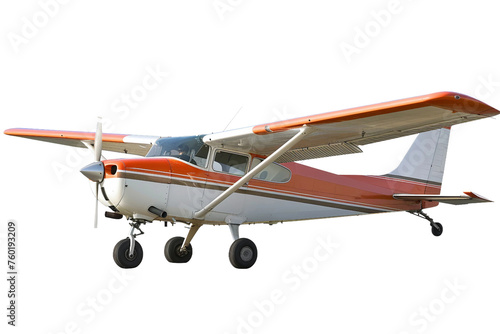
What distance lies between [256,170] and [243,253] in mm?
1425

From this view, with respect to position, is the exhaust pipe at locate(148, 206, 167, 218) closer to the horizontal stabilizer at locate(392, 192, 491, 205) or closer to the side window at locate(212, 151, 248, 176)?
the side window at locate(212, 151, 248, 176)

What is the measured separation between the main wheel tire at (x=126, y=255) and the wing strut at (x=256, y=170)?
105 cm

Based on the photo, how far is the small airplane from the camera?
8.11 m

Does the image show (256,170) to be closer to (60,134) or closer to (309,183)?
(309,183)

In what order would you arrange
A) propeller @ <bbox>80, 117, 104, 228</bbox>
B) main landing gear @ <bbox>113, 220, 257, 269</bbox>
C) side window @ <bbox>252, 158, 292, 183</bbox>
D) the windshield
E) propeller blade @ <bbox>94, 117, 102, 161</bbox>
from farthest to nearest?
side window @ <bbox>252, 158, 292, 183</bbox>, the windshield, main landing gear @ <bbox>113, 220, 257, 269</bbox>, propeller blade @ <bbox>94, 117, 102, 161</bbox>, propeller @ <bbox>80, 117, 104, 228</bbox>

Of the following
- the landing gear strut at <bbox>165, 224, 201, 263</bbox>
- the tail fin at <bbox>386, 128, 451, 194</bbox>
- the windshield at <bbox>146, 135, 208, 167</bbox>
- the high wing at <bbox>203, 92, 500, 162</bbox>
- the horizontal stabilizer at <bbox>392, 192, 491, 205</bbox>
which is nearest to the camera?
the high wing at <bbox>203, 92, 500, 162</bbox>

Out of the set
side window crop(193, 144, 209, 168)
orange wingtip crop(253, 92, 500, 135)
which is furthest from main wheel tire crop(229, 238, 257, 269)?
orange wingtip crop(253, 92, 500, 135)

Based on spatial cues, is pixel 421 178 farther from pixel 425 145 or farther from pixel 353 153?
pixel 353 153

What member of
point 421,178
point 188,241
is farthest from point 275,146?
point 421,178

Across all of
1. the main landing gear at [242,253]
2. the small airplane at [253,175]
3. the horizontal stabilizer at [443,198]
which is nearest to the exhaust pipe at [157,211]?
the small airplane at [253,175]

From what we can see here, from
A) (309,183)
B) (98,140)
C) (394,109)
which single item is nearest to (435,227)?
(309,183)

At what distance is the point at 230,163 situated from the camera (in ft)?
32.0

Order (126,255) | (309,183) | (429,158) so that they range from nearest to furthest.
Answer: (126,255) → (309,183) → (429,158)

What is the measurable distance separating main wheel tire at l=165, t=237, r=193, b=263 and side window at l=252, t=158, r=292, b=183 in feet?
5.95
